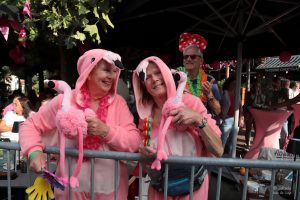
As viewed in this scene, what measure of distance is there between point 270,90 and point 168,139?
5.78m

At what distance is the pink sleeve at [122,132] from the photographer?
1898 mm

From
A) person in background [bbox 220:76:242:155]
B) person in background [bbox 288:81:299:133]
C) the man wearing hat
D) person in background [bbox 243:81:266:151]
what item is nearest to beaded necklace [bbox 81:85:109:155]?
the man wearing hat

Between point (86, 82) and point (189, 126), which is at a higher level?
point (86, 82)

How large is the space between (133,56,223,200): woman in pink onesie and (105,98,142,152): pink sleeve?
8 cm

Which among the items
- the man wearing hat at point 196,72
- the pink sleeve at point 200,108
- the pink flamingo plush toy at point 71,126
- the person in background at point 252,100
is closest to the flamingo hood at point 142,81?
the pink sleeve at point 200,108

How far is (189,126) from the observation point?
73.3 inches

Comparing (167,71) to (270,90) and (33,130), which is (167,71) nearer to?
(33,130)

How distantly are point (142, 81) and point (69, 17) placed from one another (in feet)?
9.92

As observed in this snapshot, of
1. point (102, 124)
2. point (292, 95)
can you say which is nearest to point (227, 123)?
point (102, 124)

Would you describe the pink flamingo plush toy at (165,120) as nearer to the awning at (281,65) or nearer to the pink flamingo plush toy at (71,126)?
the pink flamingo plush toy at (71,126)

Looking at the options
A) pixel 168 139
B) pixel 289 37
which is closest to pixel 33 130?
pixel 168 139

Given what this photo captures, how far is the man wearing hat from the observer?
2.93 meters

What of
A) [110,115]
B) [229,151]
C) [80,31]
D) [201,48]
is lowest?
[229,151]

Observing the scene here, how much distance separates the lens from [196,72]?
305 centimetres
